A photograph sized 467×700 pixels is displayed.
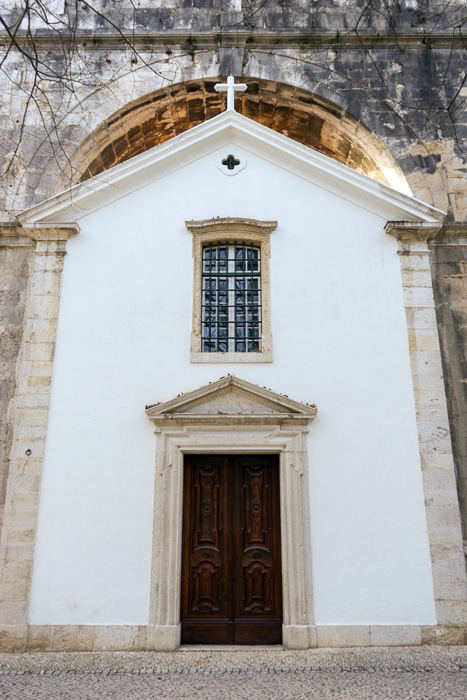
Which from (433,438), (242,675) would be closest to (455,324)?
(433,438)

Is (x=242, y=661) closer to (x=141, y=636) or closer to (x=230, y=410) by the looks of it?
(x=141, y=636)

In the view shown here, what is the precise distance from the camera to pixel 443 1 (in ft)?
32.3

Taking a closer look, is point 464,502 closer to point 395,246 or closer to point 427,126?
point 395,246

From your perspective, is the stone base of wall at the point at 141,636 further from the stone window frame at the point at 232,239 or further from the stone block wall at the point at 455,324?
the stone window frame at the point at 232,239

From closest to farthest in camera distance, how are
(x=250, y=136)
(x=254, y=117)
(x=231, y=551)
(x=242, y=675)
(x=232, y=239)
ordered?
1. (x=242, y=675)
2. (x=231, y=551)
3. (x=232, y=239)
4. (x=250, y=136)
5. (x=254, y=117)

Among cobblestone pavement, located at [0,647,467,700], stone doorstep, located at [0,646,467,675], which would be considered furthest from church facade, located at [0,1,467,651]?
cobblestone pavement, located at [0,647,467,700]

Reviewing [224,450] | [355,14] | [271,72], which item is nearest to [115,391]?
[224,450]

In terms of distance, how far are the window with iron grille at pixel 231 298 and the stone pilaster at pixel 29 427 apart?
1.88 meters

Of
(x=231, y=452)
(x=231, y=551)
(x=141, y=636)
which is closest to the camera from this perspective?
(x=141, y=636)

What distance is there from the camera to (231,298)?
700 centimetres

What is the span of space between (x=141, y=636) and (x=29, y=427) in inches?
105

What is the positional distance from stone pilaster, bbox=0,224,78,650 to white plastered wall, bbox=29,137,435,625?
0.12 m

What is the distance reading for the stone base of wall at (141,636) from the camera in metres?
5.70

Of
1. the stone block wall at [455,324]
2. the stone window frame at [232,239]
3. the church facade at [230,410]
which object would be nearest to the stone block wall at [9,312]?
the church facade at [230,410]
